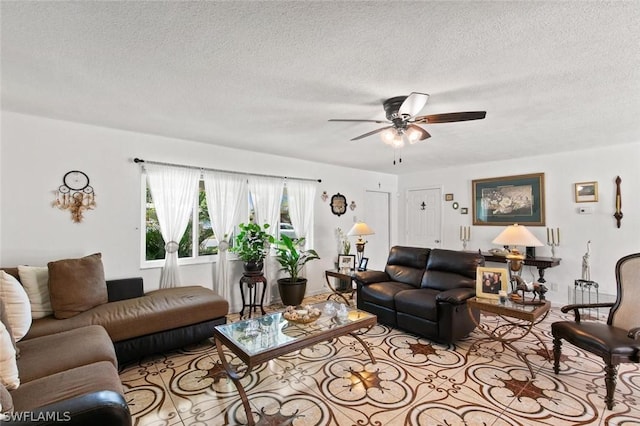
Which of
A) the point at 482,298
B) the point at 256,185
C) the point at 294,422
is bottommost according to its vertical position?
the point at 294,422

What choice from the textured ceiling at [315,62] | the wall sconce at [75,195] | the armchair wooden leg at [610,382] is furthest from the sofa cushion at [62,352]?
the armchair wooden leg at [610,382]

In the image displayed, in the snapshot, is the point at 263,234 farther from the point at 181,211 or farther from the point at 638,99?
the point at 638,99

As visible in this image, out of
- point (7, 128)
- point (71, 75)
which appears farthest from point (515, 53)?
point (7, 128)

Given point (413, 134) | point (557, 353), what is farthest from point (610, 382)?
point (413, 134)

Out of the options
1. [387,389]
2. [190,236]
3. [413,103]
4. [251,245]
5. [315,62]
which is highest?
[315,62]

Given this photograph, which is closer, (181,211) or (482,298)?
(482,298)

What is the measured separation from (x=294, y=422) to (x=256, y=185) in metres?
3.21

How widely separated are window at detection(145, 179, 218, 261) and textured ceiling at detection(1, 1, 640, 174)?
3.60ft

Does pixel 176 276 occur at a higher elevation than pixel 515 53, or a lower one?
lower

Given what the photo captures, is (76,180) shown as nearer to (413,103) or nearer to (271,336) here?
(271,336)

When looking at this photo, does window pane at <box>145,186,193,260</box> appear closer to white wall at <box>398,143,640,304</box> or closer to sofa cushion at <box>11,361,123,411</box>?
sofa cushion at <box>11,361,123,411</box>

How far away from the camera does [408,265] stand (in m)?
4.07

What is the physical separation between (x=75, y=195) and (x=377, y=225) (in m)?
5.05

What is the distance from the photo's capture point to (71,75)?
2.11 metres
